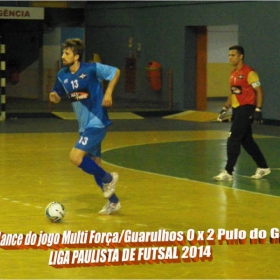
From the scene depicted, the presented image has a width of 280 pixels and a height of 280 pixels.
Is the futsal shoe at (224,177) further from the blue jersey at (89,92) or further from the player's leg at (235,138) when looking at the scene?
the blue jersey at (89,92)

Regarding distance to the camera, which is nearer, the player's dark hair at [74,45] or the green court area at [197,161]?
the player's dark hair at [74,45]

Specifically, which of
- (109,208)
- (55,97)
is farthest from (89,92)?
(109,208)

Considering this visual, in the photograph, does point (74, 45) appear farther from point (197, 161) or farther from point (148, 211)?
point (197, 161)

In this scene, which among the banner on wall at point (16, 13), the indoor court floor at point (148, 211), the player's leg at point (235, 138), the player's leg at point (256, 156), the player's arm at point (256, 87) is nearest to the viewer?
the indoor court floor at point (148, 211)

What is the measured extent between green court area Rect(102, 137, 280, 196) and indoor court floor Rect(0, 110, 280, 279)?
2cm

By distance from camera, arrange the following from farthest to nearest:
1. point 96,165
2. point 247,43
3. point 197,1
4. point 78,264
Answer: point 197,1, point 247,43, point 96,165, point 78,264

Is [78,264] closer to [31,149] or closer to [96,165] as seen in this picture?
[96,165]

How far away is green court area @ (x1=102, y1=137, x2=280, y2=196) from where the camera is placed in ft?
44.5

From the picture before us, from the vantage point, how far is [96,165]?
34.6 feet

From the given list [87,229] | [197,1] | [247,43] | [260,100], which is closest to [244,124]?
[260,100]

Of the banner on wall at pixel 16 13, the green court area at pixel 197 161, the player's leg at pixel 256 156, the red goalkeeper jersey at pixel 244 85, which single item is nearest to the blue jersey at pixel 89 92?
the green court area at pixel 197 161

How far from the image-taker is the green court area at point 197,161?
1358cm

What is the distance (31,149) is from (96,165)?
754 centimetres

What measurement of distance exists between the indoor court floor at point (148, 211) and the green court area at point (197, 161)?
0.02 metres
